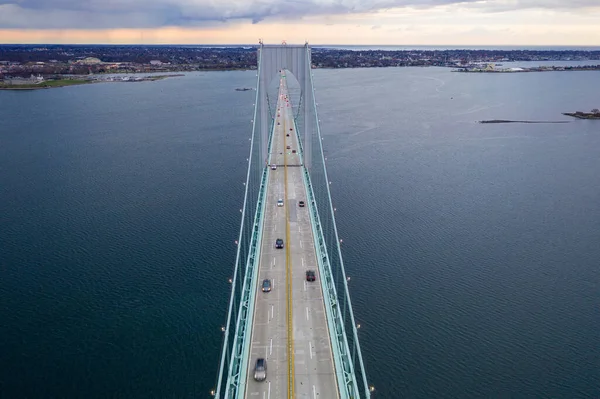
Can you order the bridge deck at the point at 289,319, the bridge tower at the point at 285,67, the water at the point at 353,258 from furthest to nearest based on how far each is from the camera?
the bridge tower at the point at 285,67
the water at the point at 353,258
the bridge deck at the point at 289,319

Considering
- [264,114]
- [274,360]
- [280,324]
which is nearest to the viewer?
[274,360]

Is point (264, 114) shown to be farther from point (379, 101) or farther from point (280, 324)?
point (379, 101)

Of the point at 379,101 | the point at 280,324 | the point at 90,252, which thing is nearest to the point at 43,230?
the point at 90,252

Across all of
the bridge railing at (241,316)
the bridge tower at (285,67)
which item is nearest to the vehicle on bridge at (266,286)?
the bridge railing at (241,316)

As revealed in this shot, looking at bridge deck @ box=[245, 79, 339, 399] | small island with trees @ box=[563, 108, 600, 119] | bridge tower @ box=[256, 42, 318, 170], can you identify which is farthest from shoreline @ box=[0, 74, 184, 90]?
bridge deck @ box=[245, 79, 339, 399]

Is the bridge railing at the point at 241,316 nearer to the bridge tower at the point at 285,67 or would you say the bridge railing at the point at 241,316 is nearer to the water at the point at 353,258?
the water at the point at 353,258

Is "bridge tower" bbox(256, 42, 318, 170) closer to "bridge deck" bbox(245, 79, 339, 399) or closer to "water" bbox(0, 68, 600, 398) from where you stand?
"water" bbox(0, 68, 600, 398)
